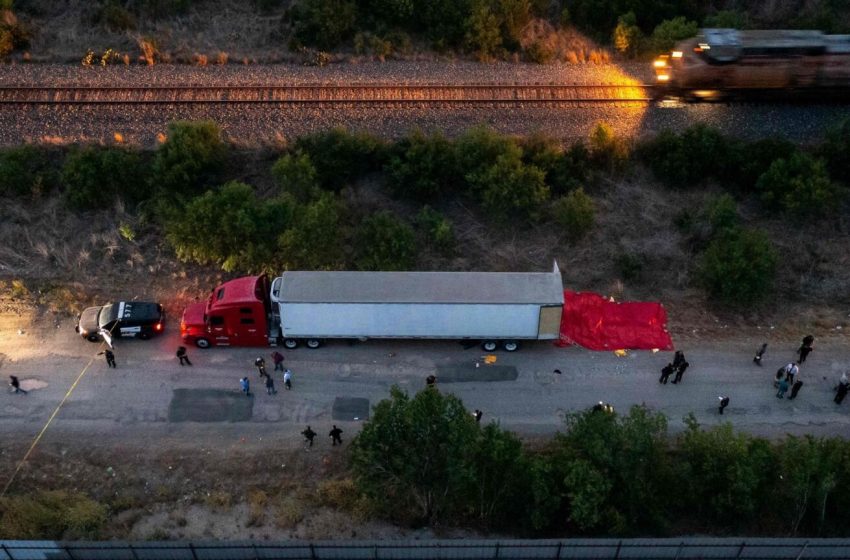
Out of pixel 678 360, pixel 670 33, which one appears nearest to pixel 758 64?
pixel 670 33

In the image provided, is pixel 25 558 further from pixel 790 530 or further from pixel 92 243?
pixel 790 530

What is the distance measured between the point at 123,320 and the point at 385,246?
939 cm

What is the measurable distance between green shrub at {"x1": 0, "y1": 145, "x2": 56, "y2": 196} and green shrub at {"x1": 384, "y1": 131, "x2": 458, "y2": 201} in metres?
13.7

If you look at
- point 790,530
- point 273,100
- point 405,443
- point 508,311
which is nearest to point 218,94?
point 273,100

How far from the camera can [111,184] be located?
30391 millimetres

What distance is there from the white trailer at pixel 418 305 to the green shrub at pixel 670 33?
1561 centimetres

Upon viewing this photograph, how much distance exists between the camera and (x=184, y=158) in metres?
30.0

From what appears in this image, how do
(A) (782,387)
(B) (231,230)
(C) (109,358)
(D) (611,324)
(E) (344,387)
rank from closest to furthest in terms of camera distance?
(A) (782,387) < (E) (344,387) < (C) (109,358) < (D) (611,324) < (B) (231,230)

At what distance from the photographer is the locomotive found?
31.7 m

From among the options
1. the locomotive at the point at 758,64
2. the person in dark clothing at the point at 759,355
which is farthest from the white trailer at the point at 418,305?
the locomotive at the point at 758,64

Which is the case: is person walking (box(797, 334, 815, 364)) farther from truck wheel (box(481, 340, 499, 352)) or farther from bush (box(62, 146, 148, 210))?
bush (box(62, 146, 148, 210))

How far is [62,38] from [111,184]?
36.5 feet

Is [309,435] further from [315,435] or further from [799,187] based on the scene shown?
[799,187]

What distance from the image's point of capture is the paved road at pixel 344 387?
24.0 m
